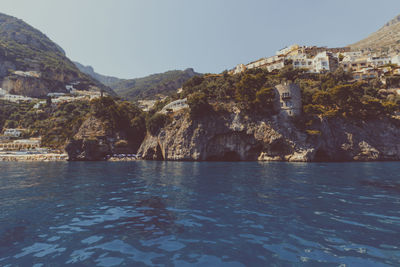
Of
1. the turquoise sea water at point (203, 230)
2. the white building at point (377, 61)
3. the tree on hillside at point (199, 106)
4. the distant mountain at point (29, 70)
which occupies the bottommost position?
the turquoise sea water at point (203, 230)

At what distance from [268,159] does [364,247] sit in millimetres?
41151

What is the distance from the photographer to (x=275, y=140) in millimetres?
43625

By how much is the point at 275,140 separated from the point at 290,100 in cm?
960

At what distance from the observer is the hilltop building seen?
44.6 metres

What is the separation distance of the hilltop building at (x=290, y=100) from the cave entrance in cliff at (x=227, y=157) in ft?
46.1

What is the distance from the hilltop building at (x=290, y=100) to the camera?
1756 inches

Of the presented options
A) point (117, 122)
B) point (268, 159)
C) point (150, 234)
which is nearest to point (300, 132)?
point (268, 159)

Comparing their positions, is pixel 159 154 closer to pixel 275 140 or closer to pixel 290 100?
pixel 275 140

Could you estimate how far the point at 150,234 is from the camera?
21.2 feet

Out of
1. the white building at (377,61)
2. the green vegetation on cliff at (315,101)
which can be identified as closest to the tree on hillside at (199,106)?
the green vegetation on cliff at (315,101)

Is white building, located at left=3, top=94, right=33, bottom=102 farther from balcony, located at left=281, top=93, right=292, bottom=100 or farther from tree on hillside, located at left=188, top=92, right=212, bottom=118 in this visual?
balcony, located at left=281, top=93, right=292, bottom=100

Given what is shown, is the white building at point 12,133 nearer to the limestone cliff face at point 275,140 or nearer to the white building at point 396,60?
the limestone cliff face at point 275,140

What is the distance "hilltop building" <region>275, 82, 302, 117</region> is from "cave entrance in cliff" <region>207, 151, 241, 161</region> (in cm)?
1405

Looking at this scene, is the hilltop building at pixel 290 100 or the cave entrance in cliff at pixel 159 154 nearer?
the hilltop building at pixel 290 100
